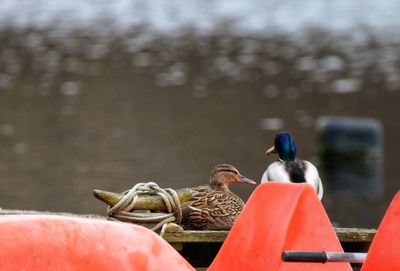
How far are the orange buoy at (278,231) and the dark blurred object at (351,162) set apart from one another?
1005 cm

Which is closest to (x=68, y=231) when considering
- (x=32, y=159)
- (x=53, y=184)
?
(x=53, y=184)

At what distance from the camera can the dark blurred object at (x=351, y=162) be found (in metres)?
16.2

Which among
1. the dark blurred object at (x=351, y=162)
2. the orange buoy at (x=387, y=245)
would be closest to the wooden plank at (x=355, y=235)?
the orange buoy at (x=387, y=245)

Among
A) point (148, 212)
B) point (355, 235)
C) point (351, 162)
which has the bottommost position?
point (351, 162)

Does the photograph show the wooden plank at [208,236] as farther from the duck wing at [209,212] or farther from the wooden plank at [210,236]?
the duck wing at [209,212]

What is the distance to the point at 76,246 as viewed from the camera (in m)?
4.23

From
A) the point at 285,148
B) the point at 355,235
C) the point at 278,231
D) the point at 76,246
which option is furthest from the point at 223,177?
the point at 76,246

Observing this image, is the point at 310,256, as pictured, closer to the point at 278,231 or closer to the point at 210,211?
the point at 278,231

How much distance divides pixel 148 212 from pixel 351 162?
442 inches

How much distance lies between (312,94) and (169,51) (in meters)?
7.92

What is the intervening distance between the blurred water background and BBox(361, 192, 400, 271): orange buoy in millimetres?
7892

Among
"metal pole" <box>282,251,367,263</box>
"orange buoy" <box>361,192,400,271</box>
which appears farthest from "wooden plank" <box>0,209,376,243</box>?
"orange buoy" <box>361,192,400,271</box>

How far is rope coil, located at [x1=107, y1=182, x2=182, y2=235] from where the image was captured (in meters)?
5.75

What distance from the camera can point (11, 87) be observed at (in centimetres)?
2644
